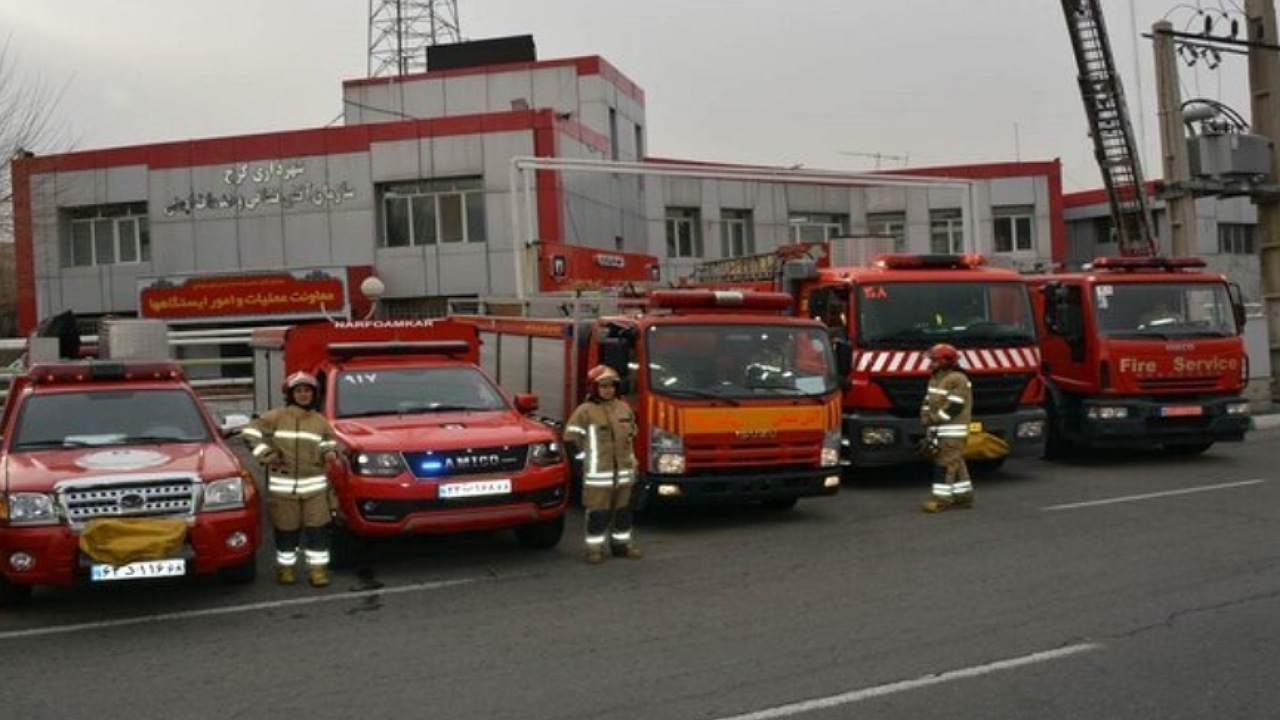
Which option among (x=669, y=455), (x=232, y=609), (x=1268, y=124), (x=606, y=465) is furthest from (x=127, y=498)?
(x=1268, y=124)

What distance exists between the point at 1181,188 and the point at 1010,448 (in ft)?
34.3

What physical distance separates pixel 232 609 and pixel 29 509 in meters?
1.46

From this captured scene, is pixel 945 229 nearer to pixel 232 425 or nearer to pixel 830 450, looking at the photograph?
pixel 830 450

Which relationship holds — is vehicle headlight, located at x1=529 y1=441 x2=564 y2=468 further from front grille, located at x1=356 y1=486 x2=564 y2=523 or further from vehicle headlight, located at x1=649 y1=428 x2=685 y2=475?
vehicle headlight, located at x1=649 y1=428 x2=685 y2=475

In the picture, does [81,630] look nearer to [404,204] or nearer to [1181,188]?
[1181,188]

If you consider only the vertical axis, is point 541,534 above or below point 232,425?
below

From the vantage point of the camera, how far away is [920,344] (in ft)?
43.7

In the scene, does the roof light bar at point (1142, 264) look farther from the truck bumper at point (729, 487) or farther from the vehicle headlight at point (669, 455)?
the vehicle headlight at point (669, 455)

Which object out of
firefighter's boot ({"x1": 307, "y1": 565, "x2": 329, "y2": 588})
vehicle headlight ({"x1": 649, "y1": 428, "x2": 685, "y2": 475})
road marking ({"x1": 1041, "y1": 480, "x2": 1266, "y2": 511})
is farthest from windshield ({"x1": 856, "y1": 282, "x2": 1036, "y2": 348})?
firefighter's boot ({"x1": 307, "y1": 565, "x2": 329, "y2": 588})

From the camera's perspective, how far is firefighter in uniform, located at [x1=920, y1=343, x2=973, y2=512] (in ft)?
39.0

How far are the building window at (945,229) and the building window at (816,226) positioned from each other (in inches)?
162

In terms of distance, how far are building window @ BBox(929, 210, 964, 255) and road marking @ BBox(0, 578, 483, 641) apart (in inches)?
1700

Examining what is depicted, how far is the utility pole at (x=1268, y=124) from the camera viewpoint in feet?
71.4

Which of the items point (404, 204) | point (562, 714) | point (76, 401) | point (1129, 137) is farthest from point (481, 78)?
point (562, 714)
